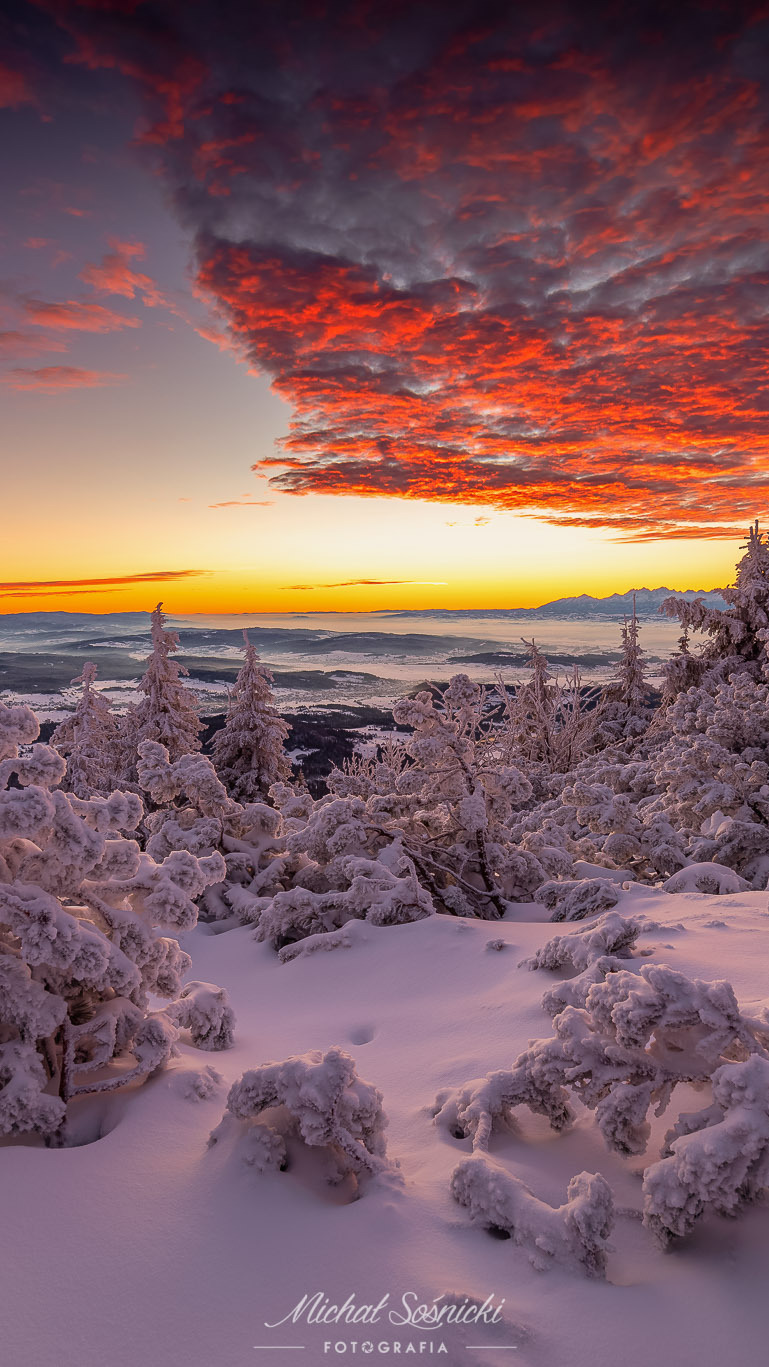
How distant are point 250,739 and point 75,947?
18007 mm

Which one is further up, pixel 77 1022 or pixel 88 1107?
pixel 77 1022

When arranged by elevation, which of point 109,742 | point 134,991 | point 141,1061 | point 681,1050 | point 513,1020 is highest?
point 681,1050

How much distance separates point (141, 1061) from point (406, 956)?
268 cm

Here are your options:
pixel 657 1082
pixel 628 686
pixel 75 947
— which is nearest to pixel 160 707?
pixel 628 686

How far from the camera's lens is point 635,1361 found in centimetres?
178

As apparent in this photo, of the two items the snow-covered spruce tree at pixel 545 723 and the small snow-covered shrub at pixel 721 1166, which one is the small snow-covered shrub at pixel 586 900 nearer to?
the small snow-covered shrub at pixel 721 1166

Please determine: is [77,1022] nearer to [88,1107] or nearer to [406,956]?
[88,1107]

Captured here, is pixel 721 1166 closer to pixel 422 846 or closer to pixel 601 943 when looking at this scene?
pixel 601 943

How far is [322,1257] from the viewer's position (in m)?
2.17

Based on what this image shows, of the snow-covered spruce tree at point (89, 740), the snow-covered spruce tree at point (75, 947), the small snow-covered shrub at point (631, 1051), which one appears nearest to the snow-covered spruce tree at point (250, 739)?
the snow-covered spruce tree at point (89, 740)

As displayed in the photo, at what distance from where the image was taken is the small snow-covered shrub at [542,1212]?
6.89ft

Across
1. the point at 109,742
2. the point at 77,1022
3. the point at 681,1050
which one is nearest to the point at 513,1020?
the point at 681,1050

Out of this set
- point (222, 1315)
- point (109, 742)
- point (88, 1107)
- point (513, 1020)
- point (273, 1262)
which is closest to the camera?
Answer: point (222, 1315)

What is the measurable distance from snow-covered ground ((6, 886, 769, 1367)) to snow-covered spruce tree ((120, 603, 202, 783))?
60.1 feet
